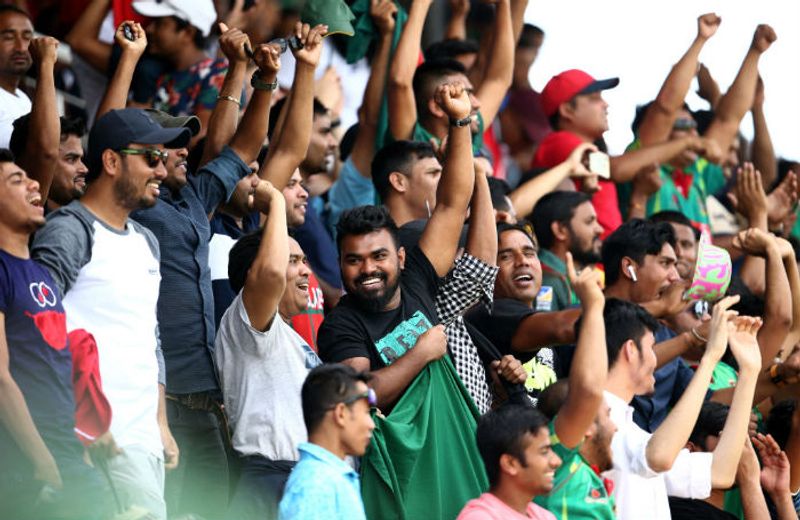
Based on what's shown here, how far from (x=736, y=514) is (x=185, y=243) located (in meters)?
3.02

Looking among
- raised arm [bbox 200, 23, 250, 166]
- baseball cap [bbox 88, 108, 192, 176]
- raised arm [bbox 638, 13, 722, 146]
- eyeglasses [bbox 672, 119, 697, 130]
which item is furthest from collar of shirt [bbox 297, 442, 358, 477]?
eyeglasses [bbox 672, 119, 697, 130]

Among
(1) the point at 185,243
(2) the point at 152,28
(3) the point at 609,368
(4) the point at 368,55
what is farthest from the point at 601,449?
(4) the point at 368,55

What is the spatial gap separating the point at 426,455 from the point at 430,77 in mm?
3160

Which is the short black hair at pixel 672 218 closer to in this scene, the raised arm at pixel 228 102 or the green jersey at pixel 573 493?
the raised arm at pixel 228 102

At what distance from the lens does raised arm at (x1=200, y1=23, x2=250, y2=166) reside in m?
6.58

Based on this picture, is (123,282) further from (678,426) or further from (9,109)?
(678,426)

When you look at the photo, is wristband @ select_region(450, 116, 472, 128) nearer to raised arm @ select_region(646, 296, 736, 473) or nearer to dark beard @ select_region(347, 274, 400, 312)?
dark beard @ select_region(347, 274, 400, 312)

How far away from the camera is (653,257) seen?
7.41m

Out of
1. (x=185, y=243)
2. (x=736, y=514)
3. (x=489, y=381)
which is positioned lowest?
(x=736, y=514)

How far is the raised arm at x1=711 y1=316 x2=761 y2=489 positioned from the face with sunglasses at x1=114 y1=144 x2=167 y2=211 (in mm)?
2492

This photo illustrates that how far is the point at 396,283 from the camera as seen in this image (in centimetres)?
607

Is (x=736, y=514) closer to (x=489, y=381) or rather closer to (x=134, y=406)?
(x=489, y=381)

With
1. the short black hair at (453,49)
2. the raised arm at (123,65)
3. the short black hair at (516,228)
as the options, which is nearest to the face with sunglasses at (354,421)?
the raised arm at (123,65)

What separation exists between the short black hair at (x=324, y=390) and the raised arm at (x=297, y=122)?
5.93ft
